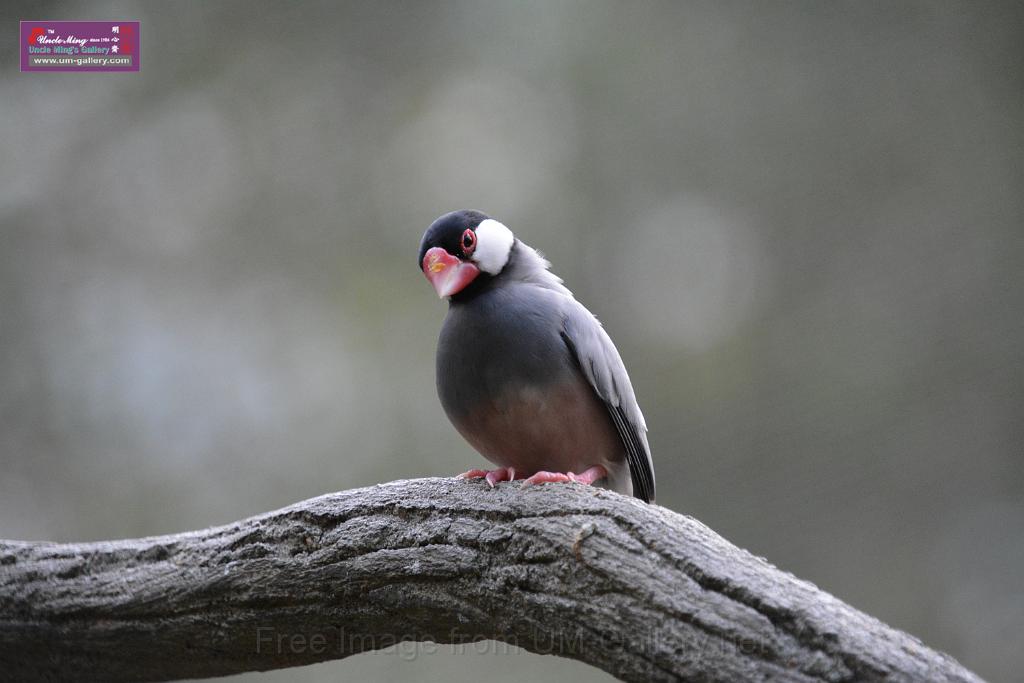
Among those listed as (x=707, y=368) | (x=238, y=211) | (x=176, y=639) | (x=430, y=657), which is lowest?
(x=430, y=657)

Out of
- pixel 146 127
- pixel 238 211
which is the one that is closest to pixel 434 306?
pixel 238 211

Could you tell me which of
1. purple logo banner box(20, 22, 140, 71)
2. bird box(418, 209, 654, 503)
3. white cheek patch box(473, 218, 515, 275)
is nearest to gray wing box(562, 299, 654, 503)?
bird box(418, 209, 654, 503)

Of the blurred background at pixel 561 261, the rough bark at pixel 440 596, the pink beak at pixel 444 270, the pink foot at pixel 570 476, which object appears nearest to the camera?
the rough bark at pixel 440 596

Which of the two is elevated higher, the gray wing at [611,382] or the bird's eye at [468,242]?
the bird's eye at [468,242]

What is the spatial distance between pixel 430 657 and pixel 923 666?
365cm

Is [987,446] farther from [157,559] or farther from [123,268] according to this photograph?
[123,268]

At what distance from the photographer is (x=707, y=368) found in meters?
4.86

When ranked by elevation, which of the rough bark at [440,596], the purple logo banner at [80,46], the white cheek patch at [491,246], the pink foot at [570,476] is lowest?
the rough bark at [440,596]

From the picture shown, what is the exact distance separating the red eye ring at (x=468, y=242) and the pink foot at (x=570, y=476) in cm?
61

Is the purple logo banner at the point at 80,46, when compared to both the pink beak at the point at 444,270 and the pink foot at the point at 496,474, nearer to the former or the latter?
the pink beak at the point at 444,270

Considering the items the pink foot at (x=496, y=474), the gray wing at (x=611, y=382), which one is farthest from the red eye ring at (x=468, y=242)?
the pink foot at (x=496, y=474)

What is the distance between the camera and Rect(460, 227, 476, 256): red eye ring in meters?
2.28

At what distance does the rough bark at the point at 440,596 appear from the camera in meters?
1.54

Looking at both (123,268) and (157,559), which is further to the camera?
(123,268)
